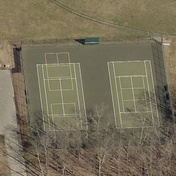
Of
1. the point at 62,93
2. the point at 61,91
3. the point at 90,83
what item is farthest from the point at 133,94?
the point at 61,91

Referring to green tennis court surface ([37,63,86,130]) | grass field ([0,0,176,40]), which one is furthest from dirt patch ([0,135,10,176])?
grass field ([0,0,176,40])

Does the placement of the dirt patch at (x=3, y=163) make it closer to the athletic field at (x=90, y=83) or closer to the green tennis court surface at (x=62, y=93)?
the athletic field at (x=90, y=83)

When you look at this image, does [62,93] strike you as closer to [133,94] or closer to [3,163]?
[133,94]

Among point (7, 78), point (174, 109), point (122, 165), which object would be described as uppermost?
point (7, 78)

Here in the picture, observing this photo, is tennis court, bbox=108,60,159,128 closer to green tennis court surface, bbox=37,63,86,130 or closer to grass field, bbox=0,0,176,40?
A: green tennis court surface, bbox=37,63,86,130

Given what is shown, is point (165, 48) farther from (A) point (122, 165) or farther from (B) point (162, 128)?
(A) point (122, 165)

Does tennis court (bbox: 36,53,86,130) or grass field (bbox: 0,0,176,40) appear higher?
grass field (bbox: 0,0,176,40)

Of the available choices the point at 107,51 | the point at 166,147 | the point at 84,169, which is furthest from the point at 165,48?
the point at 84,169
